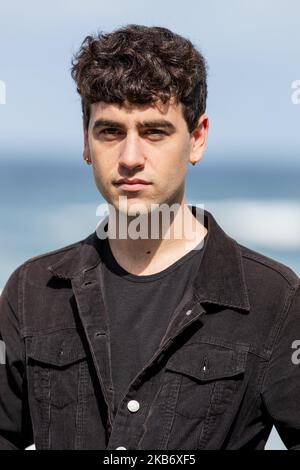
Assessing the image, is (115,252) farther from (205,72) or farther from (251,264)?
(205,72)

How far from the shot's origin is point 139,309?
5906 millimetres

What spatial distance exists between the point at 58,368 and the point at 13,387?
16.3 inches

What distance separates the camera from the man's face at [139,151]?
5.70 meters

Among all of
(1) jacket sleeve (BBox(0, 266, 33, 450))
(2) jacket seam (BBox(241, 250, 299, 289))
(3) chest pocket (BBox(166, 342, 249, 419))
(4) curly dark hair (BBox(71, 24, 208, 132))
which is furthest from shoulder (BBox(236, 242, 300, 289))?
(1) jacket sleeve (BBox(0, 266, 33, 450))

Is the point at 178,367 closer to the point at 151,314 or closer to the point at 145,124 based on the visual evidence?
the point at 151,314

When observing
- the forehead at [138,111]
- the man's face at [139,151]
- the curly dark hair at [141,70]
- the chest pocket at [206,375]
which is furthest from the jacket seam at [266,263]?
the forehead at [138,111]

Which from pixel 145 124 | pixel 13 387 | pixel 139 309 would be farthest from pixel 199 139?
pixel 13 387

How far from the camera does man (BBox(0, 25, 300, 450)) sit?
226 inches

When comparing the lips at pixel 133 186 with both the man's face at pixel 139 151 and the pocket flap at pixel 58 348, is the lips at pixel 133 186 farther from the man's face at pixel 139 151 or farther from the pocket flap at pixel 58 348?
the pocket flap at pixel 58 348

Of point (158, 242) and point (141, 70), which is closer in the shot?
point (141, 70)

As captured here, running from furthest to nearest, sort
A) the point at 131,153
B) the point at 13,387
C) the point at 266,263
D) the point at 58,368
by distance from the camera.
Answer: the point at 13,387 < the point at 266,263 < the point at 58,368 < the point at 131,153

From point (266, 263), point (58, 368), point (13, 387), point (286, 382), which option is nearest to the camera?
point (286, 382)

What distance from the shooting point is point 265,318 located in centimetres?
591

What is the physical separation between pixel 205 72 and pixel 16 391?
232cm
